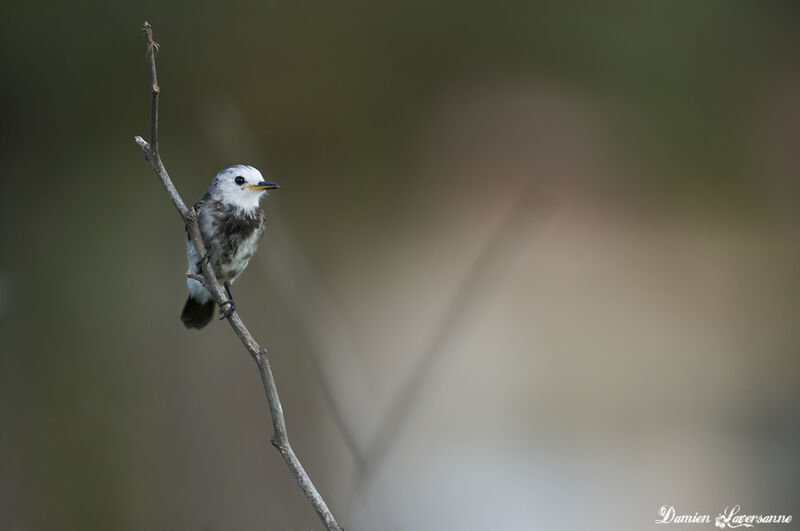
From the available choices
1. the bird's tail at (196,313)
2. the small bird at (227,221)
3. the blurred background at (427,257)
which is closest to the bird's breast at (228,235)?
the small bird at (227,221)

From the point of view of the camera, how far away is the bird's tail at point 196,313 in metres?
1.70

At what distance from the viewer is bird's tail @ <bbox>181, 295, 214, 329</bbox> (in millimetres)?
1696

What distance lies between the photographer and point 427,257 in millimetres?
2771

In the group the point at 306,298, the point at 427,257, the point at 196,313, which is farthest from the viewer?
the point at 427,257

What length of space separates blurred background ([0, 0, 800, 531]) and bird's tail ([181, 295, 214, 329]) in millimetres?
925

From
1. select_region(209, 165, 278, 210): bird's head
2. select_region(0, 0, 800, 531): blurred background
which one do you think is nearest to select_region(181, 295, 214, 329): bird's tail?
select_region(209, 165, 278, 210): bird's head

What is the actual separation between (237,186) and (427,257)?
4.37 ft

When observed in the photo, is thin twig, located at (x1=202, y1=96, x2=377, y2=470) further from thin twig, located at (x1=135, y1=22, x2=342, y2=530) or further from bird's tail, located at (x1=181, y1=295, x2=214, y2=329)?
thin twig, located at (x1=135, y1=22, x2=342, y2=530)

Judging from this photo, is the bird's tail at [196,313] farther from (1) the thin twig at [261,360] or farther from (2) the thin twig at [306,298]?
(1) the thin twig at [261,360]

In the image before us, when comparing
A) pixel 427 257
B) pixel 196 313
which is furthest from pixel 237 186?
pixel 427 257

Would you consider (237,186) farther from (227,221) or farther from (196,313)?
(196,313)

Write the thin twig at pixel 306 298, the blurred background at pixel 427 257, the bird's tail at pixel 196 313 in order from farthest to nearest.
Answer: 1. the blurred background at pixel 427 257
2. the thin twig at pixel 306 298
3. the bird's tail at pixel 196 313

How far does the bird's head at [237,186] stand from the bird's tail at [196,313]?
28 centimetres

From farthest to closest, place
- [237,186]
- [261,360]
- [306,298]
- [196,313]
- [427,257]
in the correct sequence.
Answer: [427,257] < [306,298] < [196,313] < [237,186] < [261,360]
